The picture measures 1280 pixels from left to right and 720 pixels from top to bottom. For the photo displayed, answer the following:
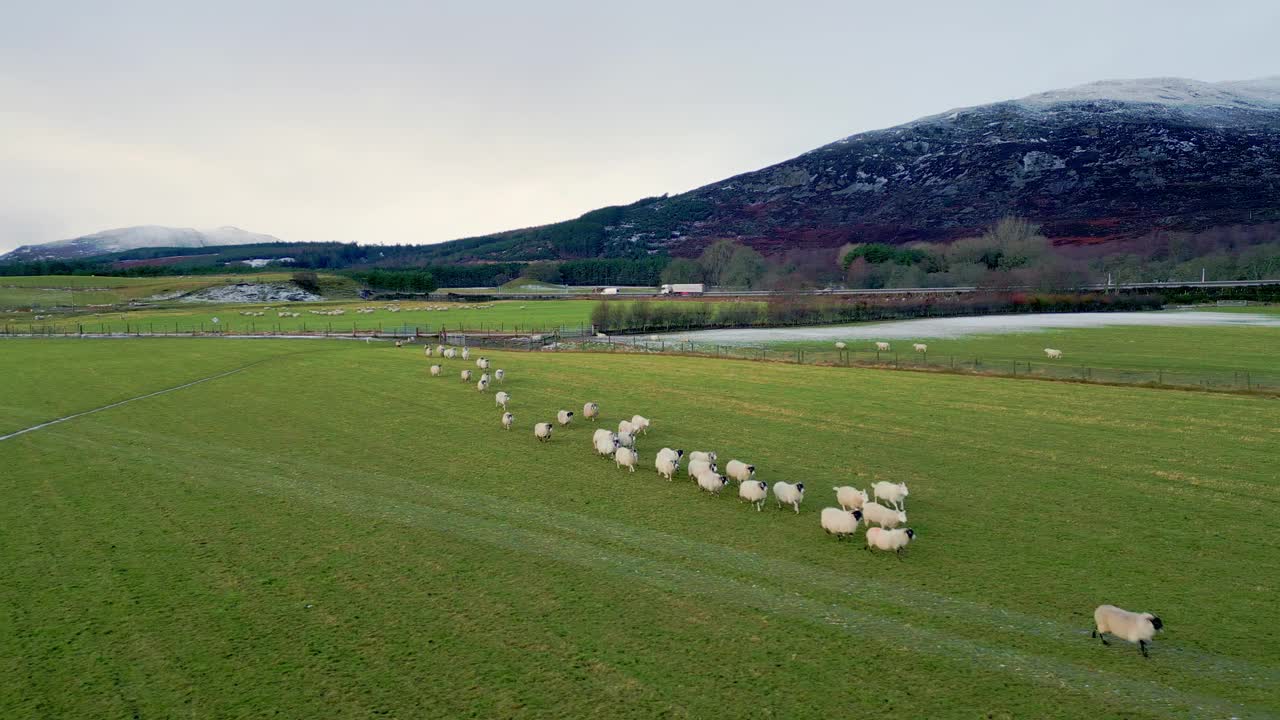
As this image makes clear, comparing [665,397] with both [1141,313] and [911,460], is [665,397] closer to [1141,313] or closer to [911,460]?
[911,460]

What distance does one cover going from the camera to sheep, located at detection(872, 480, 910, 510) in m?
17.7

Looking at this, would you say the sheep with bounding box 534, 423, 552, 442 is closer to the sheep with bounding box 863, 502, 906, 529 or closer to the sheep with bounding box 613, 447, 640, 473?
the sheep with bounding box 613, 447, 640, 473

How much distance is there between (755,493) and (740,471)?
5.27 feet

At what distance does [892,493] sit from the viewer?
17859 mm

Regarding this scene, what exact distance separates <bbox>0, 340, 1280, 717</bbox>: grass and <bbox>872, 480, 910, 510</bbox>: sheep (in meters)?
0.78

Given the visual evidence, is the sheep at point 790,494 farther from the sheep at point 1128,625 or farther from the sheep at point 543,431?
the sheep at point 543,431

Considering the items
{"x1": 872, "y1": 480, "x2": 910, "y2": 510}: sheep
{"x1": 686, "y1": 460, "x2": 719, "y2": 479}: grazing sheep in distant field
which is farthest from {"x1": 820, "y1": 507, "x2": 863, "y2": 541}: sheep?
{"x1": 686, "y1": 460, "x2": 719, "y2": 479}: grazing sheep in distant field

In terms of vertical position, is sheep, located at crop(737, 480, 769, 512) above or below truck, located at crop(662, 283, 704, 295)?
above

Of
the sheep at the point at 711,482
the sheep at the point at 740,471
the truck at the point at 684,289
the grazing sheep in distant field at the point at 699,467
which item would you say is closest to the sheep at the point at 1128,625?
the sheep at the point at 740,471

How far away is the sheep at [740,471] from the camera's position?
1975cm

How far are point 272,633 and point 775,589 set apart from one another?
906cm

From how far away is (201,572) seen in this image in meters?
14.2

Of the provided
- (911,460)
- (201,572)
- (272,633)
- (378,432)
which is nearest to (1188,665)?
(911,460)

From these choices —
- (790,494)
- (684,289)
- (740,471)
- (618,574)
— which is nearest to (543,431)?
(740,471)
